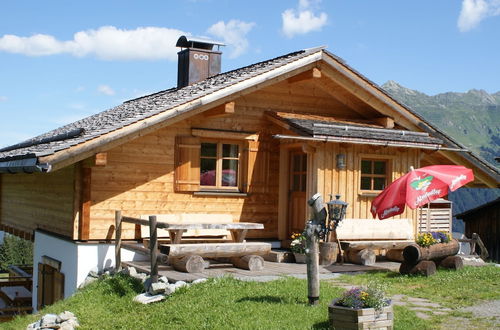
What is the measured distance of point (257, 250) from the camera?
12.6 meters

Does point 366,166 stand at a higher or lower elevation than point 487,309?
higher

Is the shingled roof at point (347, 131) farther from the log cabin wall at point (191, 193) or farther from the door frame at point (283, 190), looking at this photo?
the door frame at point (283, 190)

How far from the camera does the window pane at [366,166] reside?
15.5m

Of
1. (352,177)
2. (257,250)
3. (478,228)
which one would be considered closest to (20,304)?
(257,250)

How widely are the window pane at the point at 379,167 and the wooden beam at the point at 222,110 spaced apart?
3.76 meters

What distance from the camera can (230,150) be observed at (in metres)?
15.0

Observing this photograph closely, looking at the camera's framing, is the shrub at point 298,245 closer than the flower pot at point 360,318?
No

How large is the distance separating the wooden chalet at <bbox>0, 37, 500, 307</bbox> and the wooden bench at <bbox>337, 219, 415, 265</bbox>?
0.41 meters

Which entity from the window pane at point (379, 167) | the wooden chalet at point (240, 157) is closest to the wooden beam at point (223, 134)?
the wooden chalet at point (240, 157)

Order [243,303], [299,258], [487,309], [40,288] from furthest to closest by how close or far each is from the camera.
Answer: [40,288]
[299,258]
[487,309]
[243,303]

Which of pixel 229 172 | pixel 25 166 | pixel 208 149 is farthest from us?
pixel 229 172

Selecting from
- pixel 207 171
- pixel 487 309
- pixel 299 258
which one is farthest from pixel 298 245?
pixel 487 309

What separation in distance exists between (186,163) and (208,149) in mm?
785

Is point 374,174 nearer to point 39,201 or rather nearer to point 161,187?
point 161,187
